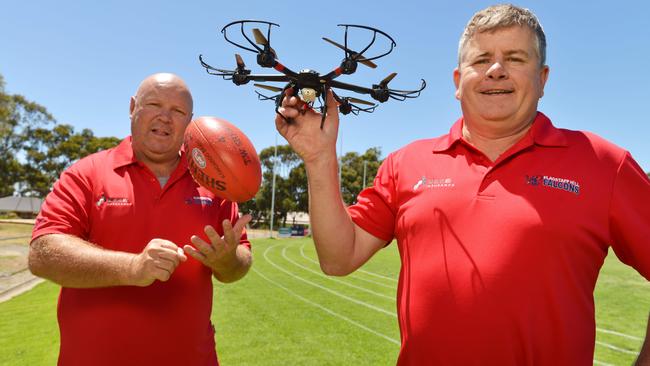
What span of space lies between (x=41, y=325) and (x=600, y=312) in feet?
39.9

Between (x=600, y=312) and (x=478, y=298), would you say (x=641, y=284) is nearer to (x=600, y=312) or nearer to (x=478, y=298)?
(x=600, y=312)

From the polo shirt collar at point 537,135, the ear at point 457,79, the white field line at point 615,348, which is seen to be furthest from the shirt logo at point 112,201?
the white field line at point 615,348

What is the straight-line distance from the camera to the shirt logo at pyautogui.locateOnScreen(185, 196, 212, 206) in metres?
2.86

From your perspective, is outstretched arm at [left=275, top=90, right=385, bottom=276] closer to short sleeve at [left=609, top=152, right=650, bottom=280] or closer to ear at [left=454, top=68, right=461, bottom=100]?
ear at [left=454, top=68, right=461, bottom=100]

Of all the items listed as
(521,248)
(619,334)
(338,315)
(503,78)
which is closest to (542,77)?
(503,78)

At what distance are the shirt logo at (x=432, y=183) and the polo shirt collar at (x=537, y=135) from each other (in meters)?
0.18

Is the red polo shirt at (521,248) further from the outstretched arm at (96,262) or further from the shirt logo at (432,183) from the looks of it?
the outstretched arm at (96,262)

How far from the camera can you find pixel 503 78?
207 centimetres

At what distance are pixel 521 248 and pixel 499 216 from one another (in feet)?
0.48

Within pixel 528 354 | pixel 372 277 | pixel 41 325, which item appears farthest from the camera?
pixel 372 277

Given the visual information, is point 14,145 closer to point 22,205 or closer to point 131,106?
point 22,205

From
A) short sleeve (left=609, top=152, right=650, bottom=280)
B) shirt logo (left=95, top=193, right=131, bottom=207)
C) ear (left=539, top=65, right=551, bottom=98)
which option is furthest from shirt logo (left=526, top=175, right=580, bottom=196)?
shirt logo (left=95, top=193, right=131, bottom=207)

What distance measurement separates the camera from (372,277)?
54.8 feet

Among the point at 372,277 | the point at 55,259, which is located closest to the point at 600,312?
the point at 372,277
